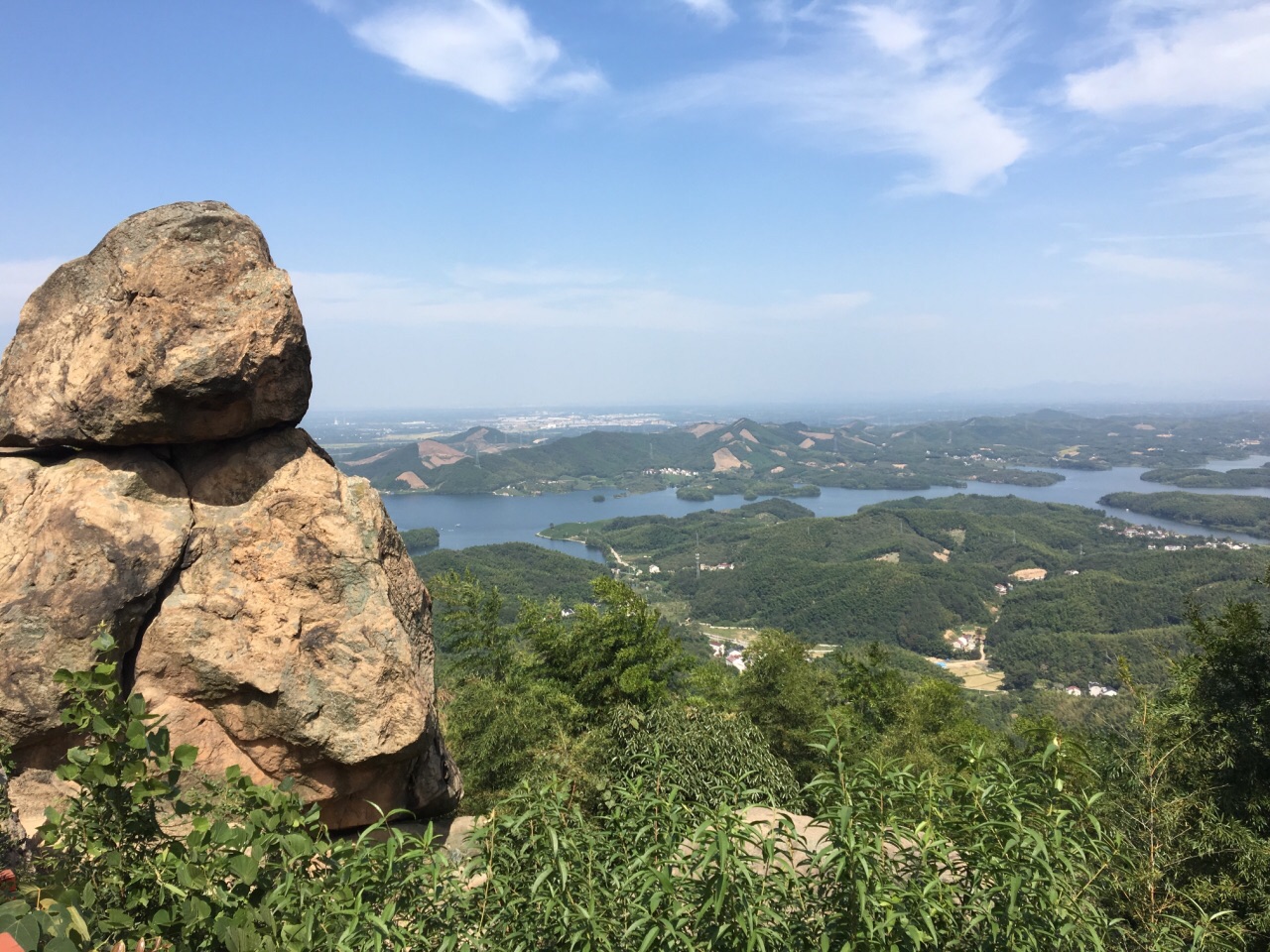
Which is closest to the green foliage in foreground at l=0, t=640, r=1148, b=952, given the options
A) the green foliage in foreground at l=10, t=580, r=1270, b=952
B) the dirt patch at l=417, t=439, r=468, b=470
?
the green foliage in foreground at l=10, t=580, r=1270, b=952

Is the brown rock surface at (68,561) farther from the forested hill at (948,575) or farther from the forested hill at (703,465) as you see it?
the forested hill at (703,465)

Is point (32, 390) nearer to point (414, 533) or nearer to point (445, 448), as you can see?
point (414, 533)

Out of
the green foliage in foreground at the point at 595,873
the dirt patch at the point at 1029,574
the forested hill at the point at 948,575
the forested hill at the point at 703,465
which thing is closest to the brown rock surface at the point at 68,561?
the green foliage in foreground at the point at 595,873

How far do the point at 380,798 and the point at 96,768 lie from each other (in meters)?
4.24

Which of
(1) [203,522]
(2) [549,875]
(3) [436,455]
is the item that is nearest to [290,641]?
(1) [203,522]

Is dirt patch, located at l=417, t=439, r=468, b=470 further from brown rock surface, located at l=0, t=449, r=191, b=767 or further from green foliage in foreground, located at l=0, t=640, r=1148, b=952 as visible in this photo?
green foliage in foreground, located at l=0, t=640, r=1148, b=952

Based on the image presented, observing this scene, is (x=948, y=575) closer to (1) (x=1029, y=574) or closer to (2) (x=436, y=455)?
(1) (x=1029, y=574)

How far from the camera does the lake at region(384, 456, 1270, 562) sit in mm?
107000

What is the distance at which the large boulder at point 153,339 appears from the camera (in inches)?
229

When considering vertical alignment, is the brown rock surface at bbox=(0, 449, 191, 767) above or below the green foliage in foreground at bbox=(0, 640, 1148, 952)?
above

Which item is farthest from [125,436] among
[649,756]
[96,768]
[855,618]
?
[855,618]

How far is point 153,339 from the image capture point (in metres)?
5.84

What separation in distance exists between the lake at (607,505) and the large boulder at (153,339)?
290 feet

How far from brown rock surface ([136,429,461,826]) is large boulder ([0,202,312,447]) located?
2.32 ft
